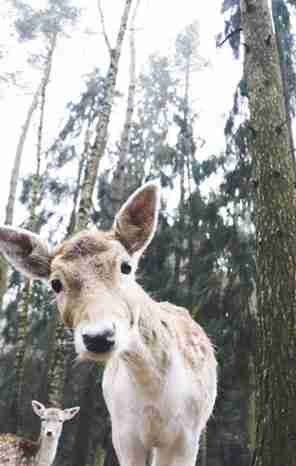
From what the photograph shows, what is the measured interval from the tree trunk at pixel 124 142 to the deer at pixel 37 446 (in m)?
6.10

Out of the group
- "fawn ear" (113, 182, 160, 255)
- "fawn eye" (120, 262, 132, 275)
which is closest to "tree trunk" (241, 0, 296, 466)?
"fawn ear" (113, 182, 160, 255)

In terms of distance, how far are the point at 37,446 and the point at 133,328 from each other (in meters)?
8.56

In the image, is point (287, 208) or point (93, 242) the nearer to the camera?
point (93, 242)

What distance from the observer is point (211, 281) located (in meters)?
15.4

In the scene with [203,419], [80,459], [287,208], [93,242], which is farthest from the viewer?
[80,459]

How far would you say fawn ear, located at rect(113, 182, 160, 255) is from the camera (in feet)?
12.4

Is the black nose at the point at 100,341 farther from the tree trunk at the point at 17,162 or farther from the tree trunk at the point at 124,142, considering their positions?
the tree trunk at the point at 17,162

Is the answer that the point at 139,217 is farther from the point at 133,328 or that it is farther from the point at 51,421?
the point at 51,421

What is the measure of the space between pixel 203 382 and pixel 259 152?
8.49 ft

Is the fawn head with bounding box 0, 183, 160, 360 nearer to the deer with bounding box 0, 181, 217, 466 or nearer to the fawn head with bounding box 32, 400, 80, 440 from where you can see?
the deer with bounding box 0, 181, 217, 466

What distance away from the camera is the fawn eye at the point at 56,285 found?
10.9 feet

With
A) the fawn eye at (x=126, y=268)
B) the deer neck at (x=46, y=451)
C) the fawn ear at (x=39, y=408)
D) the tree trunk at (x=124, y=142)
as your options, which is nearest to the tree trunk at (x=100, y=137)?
the tree trunk at (x=124, y=142)

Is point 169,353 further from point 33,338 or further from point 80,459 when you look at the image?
point 33,338

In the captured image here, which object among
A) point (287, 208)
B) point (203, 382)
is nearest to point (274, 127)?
point (287, 208)
